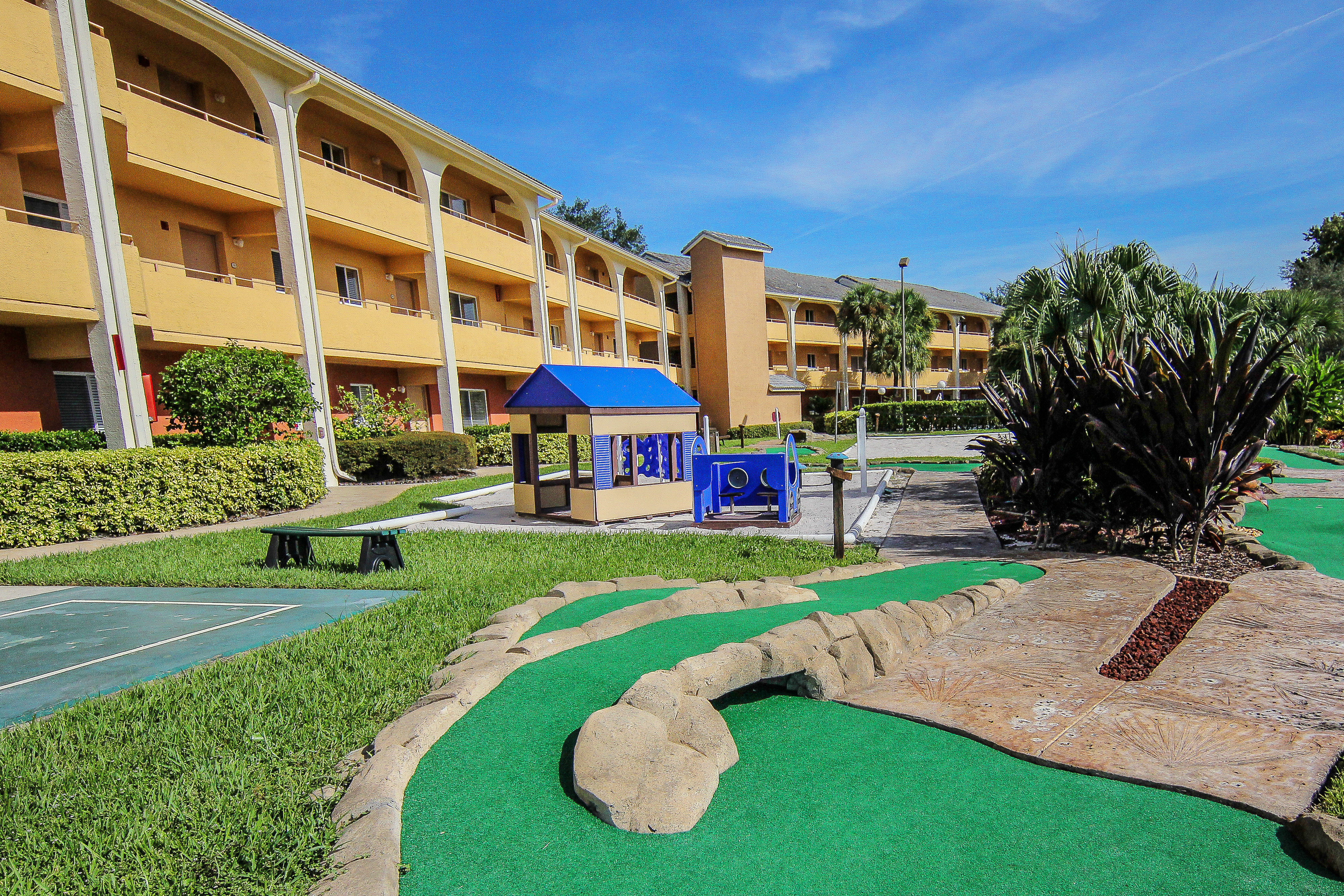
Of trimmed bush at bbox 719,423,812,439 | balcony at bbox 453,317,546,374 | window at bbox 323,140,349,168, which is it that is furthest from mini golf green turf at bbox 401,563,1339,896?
trimmed bush at bbox 719,423,812,439

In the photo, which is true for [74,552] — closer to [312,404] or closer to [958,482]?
[312,404]

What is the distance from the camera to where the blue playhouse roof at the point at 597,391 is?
12156 millimetres

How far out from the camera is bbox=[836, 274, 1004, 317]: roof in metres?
55.6

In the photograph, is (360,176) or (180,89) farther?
(360,176)

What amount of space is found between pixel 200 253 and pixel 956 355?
5051 cm

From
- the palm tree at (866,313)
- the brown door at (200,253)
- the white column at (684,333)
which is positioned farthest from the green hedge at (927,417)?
the brown door at (200,253)

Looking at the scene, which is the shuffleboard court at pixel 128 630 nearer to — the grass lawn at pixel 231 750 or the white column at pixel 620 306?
the grass lawn at pixel 231 750

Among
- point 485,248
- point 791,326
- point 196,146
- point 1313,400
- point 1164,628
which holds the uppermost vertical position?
point 196,146

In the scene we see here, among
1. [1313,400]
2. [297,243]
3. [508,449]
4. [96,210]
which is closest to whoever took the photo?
[96,210]

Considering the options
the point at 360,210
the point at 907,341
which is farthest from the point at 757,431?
the point at 360,210

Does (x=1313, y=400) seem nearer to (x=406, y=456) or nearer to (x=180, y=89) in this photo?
(x=406, y=456)

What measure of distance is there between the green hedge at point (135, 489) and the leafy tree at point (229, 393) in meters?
0.64

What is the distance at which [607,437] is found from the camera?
12.3 metres

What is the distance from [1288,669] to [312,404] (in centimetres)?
1631
